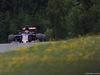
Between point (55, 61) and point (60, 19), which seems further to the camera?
point (60, 19)

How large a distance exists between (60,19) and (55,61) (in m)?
50.0

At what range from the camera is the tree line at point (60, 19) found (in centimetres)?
5544

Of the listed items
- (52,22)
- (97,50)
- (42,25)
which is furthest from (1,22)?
(97,50)

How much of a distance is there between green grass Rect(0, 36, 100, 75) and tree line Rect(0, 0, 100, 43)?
1434 inches

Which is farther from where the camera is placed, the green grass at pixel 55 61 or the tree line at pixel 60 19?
the tree line at pixel 60 19

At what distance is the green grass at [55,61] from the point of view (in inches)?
407

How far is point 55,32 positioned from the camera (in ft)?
196

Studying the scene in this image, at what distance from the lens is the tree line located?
5544cm

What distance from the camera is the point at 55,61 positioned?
11484 millimetres

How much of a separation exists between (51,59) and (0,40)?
64368 mm

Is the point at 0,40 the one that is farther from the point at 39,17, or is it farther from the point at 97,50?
the point at 97,50

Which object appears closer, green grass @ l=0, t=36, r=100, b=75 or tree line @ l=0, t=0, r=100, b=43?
green grass @ l=0, t=36, r=100, b=75

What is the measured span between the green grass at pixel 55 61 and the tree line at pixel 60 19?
119 ft

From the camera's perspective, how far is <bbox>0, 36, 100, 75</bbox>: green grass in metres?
10.3
